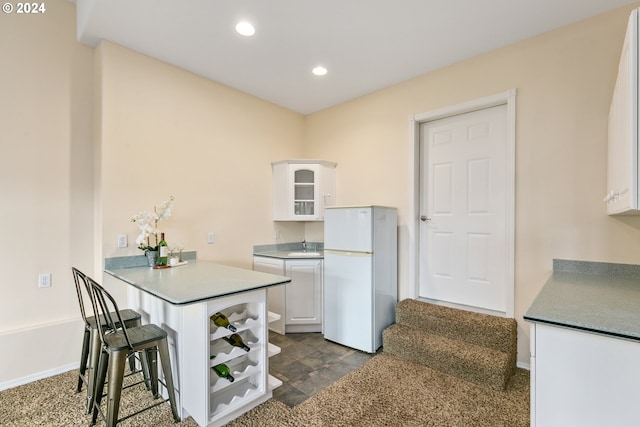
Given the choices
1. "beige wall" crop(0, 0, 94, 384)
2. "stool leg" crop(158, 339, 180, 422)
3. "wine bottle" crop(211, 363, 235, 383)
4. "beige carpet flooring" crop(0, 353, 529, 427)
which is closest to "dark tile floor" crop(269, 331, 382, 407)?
"beige carpet flooring" crop(0, 353, 529, 427)

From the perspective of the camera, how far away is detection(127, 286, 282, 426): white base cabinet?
175 cm

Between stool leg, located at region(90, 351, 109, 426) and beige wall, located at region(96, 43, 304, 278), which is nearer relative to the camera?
stool leg, located at region(90, 351, 109, 426)

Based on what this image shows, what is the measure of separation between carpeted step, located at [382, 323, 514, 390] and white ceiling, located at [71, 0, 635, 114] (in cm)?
266

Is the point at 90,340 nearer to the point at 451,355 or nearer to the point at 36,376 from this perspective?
the point at 36,376

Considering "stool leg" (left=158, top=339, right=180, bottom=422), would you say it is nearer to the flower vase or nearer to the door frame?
the flower vase

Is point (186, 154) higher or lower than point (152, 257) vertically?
higher

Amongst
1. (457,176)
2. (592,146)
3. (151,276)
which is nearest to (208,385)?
(151,276)

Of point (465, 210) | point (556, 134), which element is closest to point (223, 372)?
point (465, 210)

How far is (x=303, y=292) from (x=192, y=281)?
1568mm

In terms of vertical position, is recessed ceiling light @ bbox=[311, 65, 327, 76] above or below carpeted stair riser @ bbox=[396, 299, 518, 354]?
above

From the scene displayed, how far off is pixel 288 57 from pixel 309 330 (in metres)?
2.97

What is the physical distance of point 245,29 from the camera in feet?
7.85

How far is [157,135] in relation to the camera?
2859 mm

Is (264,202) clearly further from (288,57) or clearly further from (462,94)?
(462,94)
